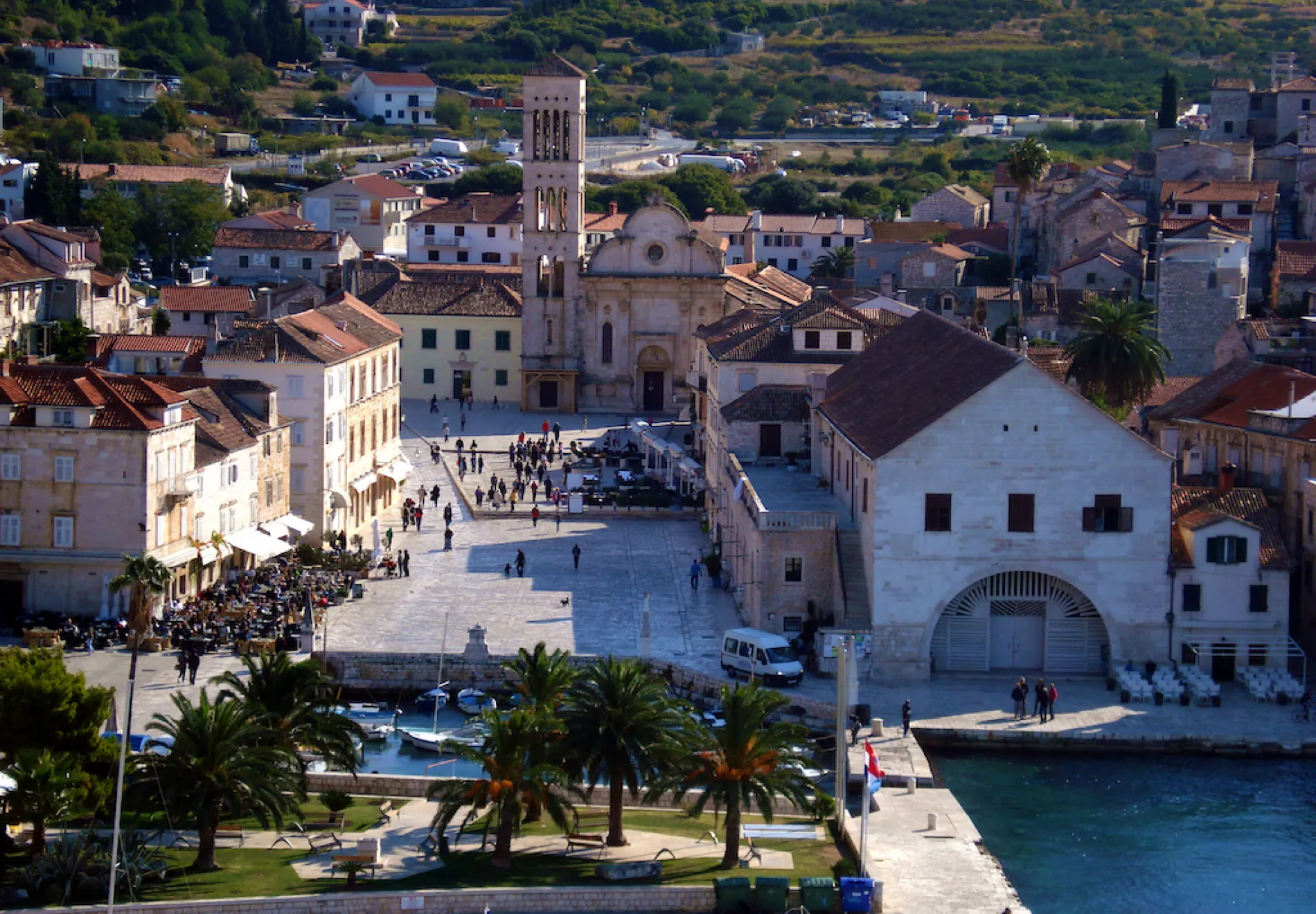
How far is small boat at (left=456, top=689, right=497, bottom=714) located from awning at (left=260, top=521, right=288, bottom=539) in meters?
12.1

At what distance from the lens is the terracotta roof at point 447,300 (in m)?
103

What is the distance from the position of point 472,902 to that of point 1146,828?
14511 millimetres

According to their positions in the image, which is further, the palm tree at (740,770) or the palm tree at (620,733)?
the palm tree at (620,733)

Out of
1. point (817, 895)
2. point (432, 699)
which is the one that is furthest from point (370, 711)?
point (817, 895)

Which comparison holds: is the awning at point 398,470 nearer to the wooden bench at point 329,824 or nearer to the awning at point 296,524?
the awning at point 296,524

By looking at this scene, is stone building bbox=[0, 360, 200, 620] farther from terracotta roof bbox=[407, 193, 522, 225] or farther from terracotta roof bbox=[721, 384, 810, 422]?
terracotta roof bbox=[407, 193, 522, 225]

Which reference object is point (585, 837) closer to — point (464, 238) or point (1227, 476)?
point (1227, 476)

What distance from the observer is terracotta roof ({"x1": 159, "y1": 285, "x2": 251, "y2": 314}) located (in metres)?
98.8

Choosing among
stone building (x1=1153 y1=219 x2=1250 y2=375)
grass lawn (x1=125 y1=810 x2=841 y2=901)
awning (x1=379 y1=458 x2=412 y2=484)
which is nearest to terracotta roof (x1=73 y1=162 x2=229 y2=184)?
awning (x1=379 y1=458 x2=412 y2=484)

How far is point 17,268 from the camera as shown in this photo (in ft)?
320

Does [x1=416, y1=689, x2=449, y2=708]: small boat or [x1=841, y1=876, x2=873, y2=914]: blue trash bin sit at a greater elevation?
[x1=416, y1=689, x2=449, y2=708]: small boat

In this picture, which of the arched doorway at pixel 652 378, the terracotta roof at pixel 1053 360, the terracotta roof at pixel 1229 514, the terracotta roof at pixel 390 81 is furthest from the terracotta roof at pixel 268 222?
the terracotta roof at pixel 1229 514

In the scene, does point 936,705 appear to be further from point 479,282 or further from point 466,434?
point 479,282

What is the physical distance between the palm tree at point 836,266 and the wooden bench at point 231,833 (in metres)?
84.6
